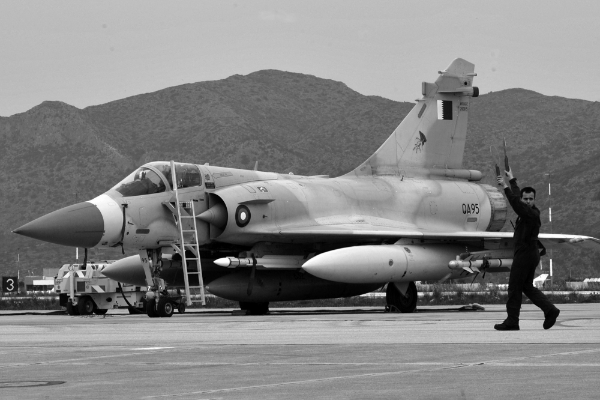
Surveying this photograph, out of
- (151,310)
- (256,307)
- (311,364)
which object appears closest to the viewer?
(311,364)

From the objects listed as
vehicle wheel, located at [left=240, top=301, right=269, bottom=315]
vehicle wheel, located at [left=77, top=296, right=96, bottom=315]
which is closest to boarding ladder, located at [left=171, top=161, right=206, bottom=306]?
vehicle wheel, located at [left=240, top=301, right=269, bottom=315]

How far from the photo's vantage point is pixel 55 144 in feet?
432

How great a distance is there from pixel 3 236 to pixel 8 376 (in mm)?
103562

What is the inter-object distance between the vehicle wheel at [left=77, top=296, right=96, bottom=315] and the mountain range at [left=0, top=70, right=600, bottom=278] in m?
65.5

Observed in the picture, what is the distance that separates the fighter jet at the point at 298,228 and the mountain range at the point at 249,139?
64060 mm

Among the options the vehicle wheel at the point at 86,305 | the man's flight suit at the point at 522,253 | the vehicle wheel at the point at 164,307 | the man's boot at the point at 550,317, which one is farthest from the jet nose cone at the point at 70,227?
the man's boot at the point at 550,317

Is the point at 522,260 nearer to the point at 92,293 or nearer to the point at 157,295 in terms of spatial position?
the point at 157,295

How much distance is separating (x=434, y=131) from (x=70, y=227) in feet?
31.5

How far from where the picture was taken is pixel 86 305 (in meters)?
26.8

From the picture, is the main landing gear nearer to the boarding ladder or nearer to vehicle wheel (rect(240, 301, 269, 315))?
the boarding ladder

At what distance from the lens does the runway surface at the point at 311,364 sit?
6801 mm

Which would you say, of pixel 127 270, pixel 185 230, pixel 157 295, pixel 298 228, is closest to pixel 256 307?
pixel 298 228

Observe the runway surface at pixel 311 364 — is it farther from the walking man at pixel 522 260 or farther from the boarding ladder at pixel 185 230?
the boarding ladder at pixel 185 230

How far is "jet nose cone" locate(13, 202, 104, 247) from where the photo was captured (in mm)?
20406
